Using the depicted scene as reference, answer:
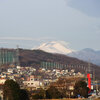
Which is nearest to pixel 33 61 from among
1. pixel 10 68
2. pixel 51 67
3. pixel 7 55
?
pixel 51 67

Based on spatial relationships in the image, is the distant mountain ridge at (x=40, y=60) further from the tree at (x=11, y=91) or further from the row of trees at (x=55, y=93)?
the tree at (x=11, y=91)

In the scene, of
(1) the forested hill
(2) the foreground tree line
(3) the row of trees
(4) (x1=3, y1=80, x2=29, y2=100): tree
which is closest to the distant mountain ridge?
(1) the forested hill

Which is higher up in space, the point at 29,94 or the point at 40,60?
the point at 40,60

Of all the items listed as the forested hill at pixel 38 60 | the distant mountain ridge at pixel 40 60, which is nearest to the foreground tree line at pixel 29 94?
the distant mountain ridge at pixel 40 60

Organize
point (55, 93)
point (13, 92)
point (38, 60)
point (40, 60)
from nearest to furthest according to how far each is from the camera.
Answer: point (13, 92), point (55, 93), point (40, 60), point (38, 60)

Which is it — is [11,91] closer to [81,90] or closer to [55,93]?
[55,93]

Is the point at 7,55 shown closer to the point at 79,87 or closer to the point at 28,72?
the point at 28,72

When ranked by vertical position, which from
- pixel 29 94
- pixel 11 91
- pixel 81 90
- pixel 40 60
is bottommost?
pixel 29 94

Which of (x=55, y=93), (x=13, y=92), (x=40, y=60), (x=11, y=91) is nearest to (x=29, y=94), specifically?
(x=55, y=93)
